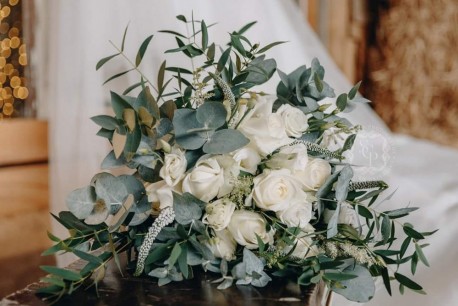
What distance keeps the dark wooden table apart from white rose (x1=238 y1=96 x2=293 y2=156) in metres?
0.18

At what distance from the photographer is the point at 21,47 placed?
4.87ft

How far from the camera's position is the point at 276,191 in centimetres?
73

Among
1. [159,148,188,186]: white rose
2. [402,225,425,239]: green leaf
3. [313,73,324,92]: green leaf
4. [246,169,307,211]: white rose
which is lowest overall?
[402,225,425,239]: green leaf

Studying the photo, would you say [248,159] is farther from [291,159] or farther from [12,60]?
[12,60]

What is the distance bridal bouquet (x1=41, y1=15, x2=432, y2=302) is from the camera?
0.71m

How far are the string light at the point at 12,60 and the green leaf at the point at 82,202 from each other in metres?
0.80

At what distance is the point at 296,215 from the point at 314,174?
67 millimetres

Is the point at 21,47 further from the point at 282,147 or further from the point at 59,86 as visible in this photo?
the point at 282,147

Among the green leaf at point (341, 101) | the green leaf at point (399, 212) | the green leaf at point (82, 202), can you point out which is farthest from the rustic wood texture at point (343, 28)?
the green leaf at point (82, 202)

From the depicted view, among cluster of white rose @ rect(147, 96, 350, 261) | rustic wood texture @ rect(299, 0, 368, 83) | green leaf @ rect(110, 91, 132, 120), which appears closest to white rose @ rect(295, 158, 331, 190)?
cluster of white rose @ rect(147, 96, 350, 261)

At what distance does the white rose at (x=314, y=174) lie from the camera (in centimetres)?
77

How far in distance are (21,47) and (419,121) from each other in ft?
7.34

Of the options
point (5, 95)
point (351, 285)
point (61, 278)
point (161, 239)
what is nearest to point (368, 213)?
point (351, 285)

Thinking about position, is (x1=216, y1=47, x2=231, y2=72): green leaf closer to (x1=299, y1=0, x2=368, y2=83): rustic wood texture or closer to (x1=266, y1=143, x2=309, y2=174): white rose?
(x1=266, y1=143, x2=309, y2=174): white rose
